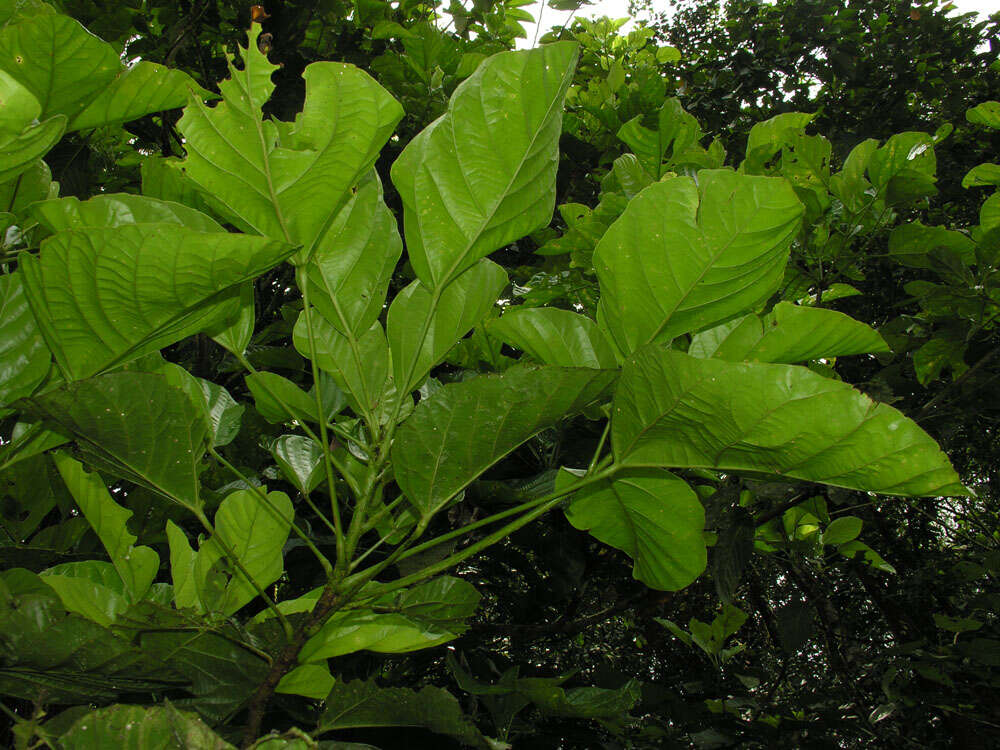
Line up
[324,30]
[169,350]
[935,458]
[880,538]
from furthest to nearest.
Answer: [880,538], [324,30], [169,350], [935,458]

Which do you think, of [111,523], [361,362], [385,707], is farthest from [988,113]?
[111,523]

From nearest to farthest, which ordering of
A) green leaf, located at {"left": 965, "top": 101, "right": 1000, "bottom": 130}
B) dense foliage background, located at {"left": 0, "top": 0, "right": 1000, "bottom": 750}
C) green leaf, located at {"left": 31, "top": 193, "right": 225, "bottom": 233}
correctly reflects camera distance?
green leaf, located at {"left": 31, "top": 193, "right": 225, "bottom": 233}, dense foliage background, located at {"left": 0, "top": 0, "right": 1000, "bottom": 750}, green leaf, located at {"left": 965, "top": 101, "right": 1000, "bottom": 130}

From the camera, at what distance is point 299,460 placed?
77 cm

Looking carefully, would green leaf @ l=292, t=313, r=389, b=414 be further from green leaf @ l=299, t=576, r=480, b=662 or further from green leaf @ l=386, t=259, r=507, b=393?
green leaf @ l=299, t=576, r=480, b=662

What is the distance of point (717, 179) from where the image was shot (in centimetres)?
51

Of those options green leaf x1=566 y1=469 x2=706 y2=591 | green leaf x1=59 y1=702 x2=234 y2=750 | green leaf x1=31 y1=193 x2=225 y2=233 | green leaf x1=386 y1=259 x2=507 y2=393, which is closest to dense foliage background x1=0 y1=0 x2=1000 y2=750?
green leaf x1=59 y1=702 x2=234 y2=750

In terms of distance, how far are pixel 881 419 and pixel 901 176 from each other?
3.66ft

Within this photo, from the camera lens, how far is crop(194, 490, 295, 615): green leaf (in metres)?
0.66

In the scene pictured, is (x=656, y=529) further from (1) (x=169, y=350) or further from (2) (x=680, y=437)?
(1) (x=169, y=350)

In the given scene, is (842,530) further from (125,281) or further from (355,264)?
(125,281)

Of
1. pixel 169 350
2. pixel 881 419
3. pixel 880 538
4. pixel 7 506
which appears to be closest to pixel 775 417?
pixel 881 419

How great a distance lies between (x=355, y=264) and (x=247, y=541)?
0.31 meters

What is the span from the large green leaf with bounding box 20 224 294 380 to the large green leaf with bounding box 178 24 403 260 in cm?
9

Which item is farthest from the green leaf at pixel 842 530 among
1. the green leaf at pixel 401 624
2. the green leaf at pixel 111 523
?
the green leaf at pixel 111 523
